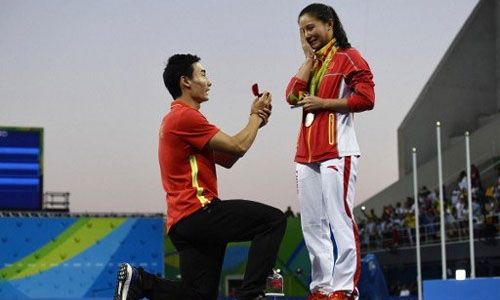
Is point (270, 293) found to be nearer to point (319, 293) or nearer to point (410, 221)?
point (319, 293)

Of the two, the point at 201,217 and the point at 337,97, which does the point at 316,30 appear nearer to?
the point at 337,97

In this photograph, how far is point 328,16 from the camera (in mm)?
7020

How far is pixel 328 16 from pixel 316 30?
132 millimetres

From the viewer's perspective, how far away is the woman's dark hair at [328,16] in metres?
7.00

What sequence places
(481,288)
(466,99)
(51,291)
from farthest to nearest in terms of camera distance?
(466,99) → (51,291) → (481,288)

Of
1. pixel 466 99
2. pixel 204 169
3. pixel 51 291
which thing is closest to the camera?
pixel 204 169

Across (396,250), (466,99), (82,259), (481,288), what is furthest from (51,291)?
(481,288)

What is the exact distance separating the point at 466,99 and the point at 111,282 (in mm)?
15376

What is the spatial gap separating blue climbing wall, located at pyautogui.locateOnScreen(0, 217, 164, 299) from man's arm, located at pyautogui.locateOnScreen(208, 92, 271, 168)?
20.0m

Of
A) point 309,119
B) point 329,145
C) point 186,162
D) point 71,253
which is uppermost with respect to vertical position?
point 309,119

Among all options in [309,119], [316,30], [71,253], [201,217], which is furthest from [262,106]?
[71,253]

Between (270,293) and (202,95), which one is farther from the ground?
(202,95)

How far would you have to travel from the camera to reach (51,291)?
87.2ft

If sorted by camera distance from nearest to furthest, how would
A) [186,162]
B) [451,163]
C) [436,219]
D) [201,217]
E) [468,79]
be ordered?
[201,217] < [186,162] < [436,219] < [451,163] < [468,79]
